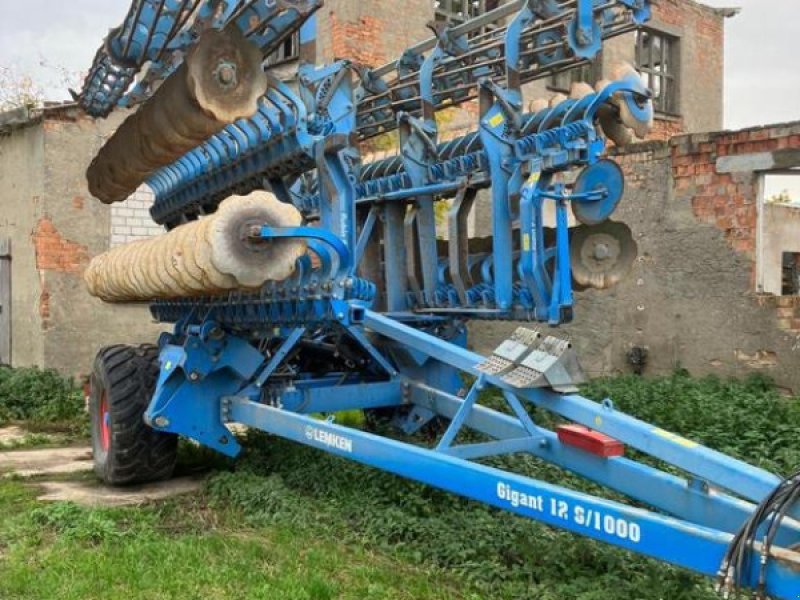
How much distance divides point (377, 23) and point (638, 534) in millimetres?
11729

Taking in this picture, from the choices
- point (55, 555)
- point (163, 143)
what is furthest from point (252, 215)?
point (55, 555)

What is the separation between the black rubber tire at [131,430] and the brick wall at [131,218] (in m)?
5.46

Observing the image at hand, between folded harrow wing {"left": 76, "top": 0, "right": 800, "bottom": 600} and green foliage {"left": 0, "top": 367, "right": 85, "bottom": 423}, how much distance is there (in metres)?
3.26

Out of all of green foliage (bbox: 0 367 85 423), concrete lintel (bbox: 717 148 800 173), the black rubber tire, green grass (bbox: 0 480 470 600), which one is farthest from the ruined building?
green grass (bbox: 0 480 470 600)

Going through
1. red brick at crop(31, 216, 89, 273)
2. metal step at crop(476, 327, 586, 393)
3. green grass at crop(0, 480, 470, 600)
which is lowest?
green grass at crop(0, 480, 470, 600)

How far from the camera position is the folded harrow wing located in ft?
13.0

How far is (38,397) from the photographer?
1041 cm

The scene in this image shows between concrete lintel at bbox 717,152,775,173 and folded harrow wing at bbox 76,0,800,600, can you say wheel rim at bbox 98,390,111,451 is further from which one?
concrete lintel at bbox 717,152,775,173

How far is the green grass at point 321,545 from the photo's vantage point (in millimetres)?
4176

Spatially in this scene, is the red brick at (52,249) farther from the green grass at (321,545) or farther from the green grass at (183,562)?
the green grass at (183,562)

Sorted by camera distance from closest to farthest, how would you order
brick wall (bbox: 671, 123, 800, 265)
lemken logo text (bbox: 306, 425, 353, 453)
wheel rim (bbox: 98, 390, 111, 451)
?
lemken logo text (bbox: 306, 425, 353, 453), wheel rim (bbox: 98, 390, 111, 451), brick wall (bbox: 671, 123, 800, 265)

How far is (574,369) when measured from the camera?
4.21 meters

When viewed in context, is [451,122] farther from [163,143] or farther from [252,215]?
[252,215]

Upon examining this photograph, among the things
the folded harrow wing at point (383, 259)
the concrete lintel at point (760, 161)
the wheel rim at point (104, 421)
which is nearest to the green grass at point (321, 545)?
the folded harrow wing at point (383, 259)
